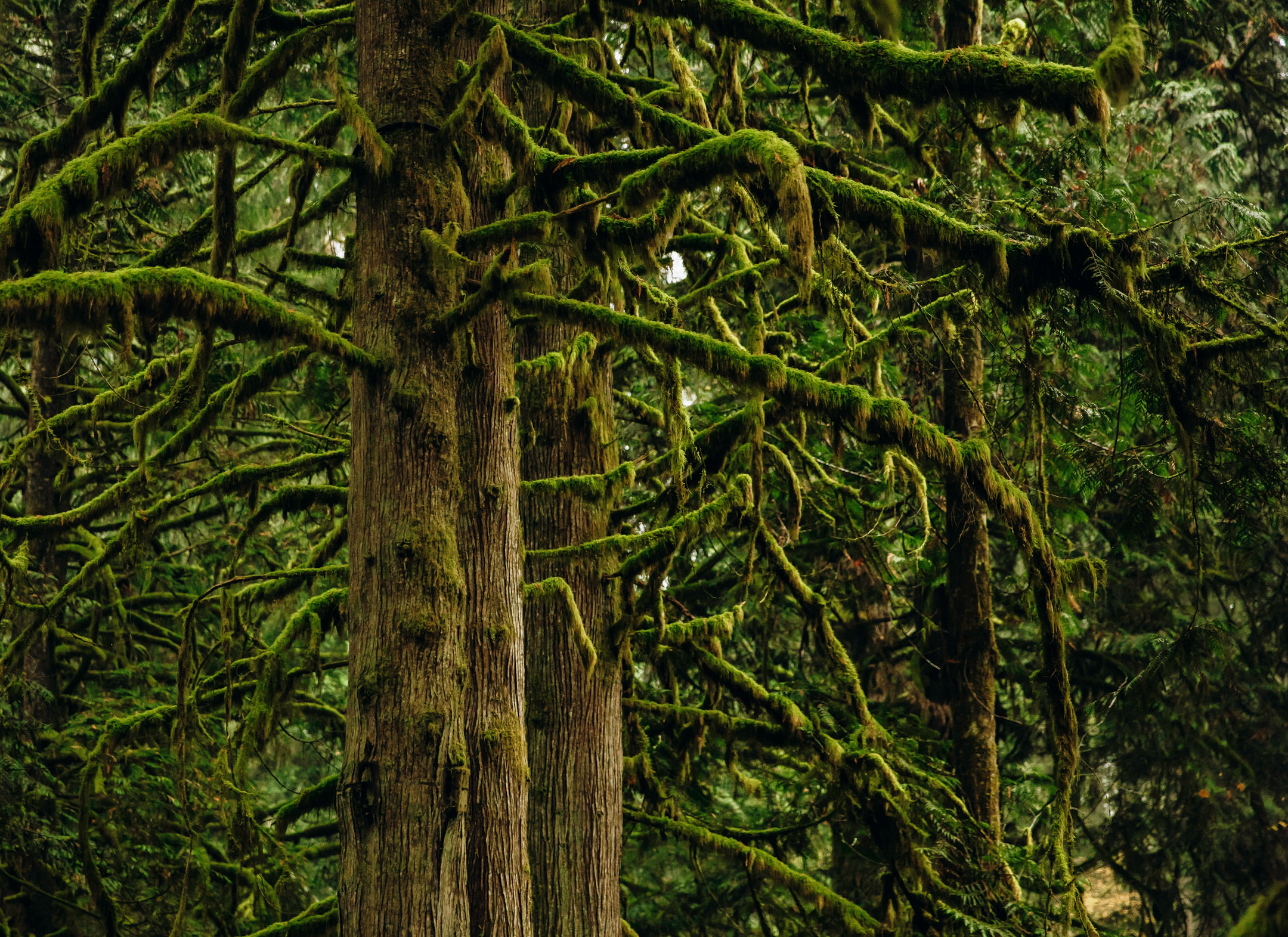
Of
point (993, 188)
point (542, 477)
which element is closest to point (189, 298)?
point (542, 477)

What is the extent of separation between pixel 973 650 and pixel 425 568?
5447 millimetres

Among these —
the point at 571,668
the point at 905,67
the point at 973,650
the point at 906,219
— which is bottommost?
the point at 571,668

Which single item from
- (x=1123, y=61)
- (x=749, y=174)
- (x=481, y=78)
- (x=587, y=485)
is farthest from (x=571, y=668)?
(x=1123, y=61)

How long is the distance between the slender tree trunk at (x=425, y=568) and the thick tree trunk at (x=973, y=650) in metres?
4.37

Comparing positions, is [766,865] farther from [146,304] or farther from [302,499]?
[146,304]

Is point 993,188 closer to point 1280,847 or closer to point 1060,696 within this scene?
point 1060,696

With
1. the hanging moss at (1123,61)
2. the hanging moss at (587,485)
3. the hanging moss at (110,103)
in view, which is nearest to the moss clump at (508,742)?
the hanging moss at (587,485)

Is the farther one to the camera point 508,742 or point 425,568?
point 508,742

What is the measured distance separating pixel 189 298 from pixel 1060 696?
127 inches

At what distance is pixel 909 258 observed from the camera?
10.8 metres

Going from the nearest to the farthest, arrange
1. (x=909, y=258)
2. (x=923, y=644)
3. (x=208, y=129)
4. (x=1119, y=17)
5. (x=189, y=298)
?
(x=1119, y=17) → (x=189, y=298) → (x=208, y=129) → (x=923, y=644) → (x=909, y=258)

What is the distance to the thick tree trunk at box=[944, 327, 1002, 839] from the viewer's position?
7.52 meters

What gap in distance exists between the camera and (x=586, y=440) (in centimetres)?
586

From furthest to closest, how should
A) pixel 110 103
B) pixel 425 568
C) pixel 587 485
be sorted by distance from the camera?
pixel 587 485 → pixel 110 103 → pixel 425 568
